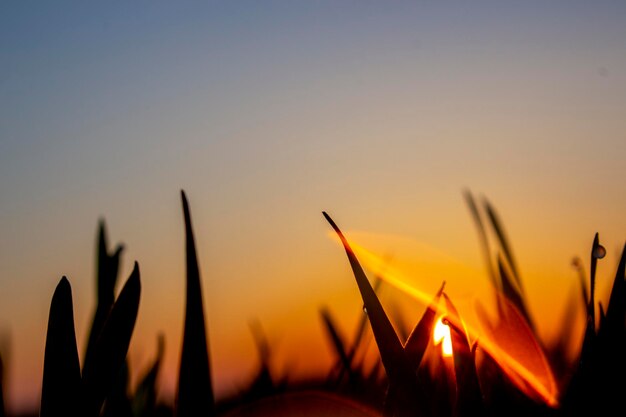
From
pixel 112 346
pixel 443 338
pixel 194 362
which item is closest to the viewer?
pixel 194 362

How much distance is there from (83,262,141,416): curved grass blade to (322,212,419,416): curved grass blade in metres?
0.18

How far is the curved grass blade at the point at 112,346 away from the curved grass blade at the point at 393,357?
0.58ft

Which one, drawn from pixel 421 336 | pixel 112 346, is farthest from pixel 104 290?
pixel 421 336

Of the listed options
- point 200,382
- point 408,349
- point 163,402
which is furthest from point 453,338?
point 163,402

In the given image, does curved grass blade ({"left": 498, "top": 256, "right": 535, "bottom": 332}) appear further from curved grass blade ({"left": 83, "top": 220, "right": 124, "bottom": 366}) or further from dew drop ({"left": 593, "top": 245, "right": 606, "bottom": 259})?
curved grass blade ({"left": 83, "top": 220, "right": 124, "bottom": 366})

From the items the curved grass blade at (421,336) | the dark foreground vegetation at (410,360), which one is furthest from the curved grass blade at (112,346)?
the curved grass blade at (421,336)

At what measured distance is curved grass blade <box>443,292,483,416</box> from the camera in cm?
56

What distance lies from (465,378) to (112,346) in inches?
10.9

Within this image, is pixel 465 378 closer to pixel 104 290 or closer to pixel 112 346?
pixel 112 346

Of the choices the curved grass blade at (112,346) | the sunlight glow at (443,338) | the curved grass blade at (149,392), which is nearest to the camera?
the curved grass blade at (112,346)

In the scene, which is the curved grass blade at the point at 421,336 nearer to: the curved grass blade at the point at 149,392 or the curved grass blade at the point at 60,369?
the curved grass blade at the point at 60,369

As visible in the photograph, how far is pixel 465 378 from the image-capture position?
0.56 metres

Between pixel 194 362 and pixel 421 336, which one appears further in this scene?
pixel 421 336

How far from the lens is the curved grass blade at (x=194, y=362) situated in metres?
0.43
